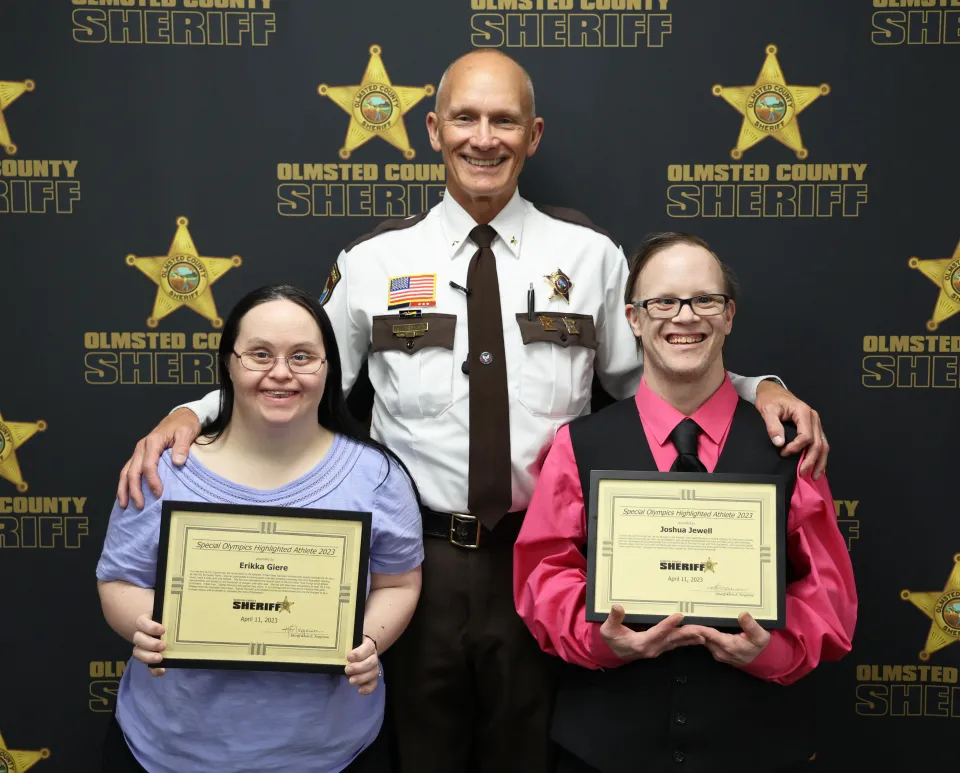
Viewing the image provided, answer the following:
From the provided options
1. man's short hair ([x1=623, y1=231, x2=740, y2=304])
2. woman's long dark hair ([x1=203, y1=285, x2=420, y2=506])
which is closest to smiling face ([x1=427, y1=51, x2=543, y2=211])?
man's short hair ([x1=623, y1=231, x2=740, y2=304])

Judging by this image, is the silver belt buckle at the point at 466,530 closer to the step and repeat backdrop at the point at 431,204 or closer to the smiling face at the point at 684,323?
the smiling face at the point at 684,323

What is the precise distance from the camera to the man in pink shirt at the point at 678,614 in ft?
6.14

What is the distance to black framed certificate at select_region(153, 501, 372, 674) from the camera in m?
1.84

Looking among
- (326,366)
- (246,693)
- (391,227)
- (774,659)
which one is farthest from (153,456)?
(774,659)

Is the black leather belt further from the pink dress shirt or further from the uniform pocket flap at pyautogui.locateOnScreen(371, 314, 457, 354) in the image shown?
the uniform pocket flap at pyautogui.locateOnScreen(371, 314, 457, 354)

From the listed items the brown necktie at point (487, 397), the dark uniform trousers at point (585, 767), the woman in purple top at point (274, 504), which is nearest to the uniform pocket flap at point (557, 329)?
the brown necktie at point (487, 397)

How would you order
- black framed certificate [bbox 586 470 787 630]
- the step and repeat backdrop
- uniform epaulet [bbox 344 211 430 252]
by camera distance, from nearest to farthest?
black framed certificate [bbox 586 470 787 630]
uniform epaulet [bbox 344 211 430 252]
the step and repeat backdrop

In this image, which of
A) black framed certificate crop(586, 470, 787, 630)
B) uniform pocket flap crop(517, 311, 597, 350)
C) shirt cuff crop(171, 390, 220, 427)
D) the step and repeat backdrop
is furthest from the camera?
the step and repeat backdrop

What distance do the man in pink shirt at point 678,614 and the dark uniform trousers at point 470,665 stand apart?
25 centimetres

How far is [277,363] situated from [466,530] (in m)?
0.68

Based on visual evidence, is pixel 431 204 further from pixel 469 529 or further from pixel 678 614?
pixel 678 614

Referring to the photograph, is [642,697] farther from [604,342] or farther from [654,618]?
[604,342]

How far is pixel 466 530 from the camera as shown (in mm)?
2297

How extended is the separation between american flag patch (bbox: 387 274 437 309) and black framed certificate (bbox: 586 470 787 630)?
30.1 inches
